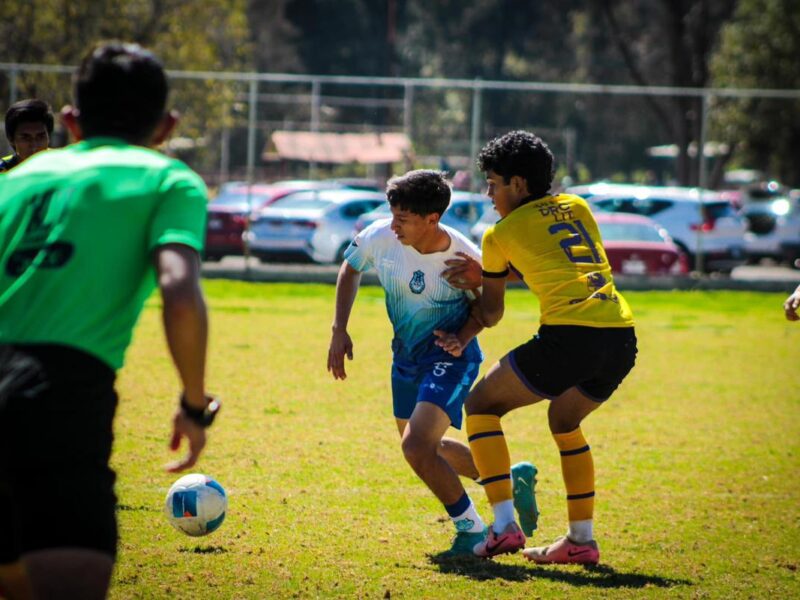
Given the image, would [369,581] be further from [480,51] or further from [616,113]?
[480,51]

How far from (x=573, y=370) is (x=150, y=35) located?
2616cm

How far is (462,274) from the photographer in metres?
5.70

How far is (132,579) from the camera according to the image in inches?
199

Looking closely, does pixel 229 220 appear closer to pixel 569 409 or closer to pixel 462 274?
pixel 462 274

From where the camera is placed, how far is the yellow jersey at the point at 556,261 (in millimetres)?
5379

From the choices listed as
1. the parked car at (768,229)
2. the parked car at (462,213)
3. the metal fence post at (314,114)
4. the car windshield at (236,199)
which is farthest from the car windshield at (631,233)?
the car windshield at (236,199)

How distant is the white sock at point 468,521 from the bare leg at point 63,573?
115 inches

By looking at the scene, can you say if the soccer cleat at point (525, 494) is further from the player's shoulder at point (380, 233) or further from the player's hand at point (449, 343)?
the player's shoulder at point (380, 233)

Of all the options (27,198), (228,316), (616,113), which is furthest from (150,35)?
(27,198)

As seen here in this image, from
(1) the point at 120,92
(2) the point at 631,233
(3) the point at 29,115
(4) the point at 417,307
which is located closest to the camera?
(1) the point at 120,92

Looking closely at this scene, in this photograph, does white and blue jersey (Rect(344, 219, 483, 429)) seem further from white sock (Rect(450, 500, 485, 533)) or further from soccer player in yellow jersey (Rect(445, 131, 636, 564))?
white sock (Rect(450, 500, 485, 533))

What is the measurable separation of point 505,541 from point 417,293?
1.22m

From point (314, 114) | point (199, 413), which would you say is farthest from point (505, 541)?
point (314, 114)

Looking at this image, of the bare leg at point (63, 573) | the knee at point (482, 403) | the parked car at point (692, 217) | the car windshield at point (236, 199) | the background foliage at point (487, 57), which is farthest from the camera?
the background foliage at point (487, 57)
